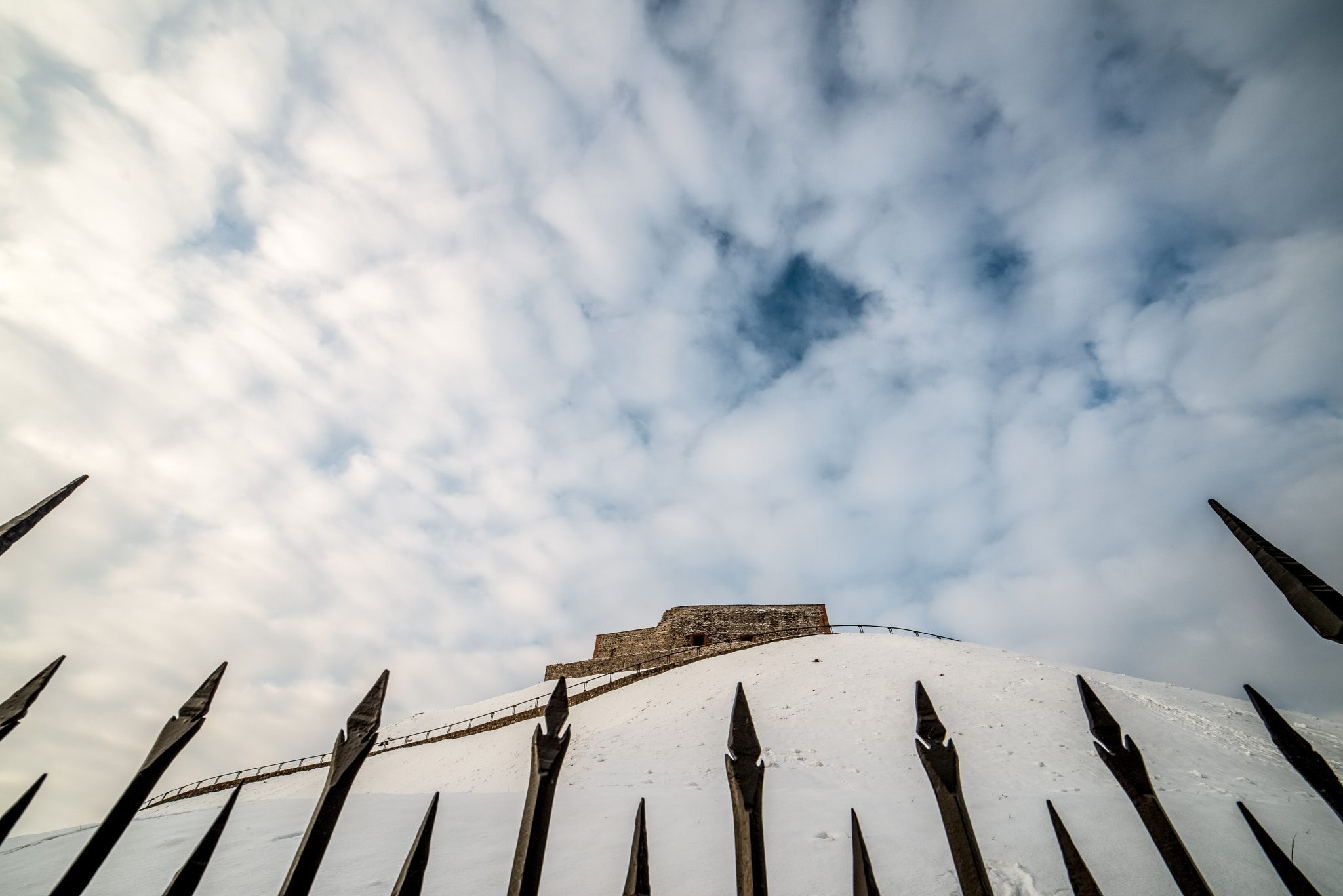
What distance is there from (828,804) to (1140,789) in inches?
199

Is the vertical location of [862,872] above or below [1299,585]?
below

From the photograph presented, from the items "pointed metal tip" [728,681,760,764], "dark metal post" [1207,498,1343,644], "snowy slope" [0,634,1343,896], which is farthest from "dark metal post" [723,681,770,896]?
"snowy slope" [0,634,1343,896]

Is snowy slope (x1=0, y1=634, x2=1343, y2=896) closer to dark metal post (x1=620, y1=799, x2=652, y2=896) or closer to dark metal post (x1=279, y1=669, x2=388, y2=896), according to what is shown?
dark metal post (x1=620, y1=799, x2=652, y2=896)

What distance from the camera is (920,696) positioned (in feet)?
9.01

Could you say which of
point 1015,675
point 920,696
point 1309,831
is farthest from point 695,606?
point 920,696

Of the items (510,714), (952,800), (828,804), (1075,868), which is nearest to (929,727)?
(952,800)

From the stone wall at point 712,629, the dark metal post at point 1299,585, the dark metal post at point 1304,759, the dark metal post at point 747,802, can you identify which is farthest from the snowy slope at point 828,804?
the stone wall at point 712,629

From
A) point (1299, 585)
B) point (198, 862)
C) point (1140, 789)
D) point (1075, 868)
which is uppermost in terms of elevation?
point (1299, 585)

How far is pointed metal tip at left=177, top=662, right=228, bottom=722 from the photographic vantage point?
239cm

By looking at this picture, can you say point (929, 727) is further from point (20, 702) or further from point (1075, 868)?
point (20, 702)

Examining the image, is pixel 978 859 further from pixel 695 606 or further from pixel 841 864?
pixel 695 606

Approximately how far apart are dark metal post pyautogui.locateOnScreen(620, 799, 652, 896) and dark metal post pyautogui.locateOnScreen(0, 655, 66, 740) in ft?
9.61

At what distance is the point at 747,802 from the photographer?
7.89ft

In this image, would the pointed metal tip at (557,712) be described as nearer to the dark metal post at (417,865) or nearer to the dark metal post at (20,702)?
the dark metal post at (417,865)
